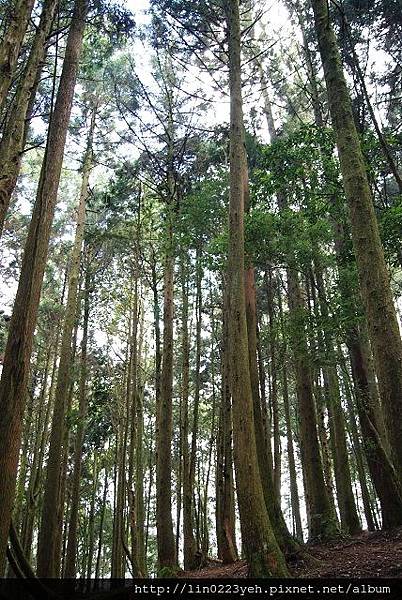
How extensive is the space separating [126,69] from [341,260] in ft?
30.4

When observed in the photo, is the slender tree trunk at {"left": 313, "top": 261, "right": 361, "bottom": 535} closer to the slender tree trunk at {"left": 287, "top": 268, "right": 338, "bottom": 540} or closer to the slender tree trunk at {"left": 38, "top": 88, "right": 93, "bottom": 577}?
the slender tree trunk at {"left": 287, "top": 268, "right": 338, "bottom": 540}

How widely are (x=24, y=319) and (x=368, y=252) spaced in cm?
308

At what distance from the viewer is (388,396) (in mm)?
3672

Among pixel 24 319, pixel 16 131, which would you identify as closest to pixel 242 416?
pixel 24 319

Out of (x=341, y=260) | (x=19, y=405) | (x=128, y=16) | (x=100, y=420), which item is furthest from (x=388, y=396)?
(x=100, y=420)

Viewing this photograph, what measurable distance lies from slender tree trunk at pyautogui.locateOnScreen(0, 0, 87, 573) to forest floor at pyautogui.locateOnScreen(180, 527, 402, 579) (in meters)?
2.99

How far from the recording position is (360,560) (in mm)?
4910

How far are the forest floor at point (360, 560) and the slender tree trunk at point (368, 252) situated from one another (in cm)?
123

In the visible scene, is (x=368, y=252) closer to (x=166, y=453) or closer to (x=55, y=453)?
(x=166, y=453)

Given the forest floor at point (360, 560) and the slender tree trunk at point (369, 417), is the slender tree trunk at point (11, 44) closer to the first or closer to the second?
the forest floor at point (360, 560)

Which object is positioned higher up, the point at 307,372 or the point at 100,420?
the point at 100,420

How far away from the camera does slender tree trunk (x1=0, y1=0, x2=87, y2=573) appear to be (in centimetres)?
286

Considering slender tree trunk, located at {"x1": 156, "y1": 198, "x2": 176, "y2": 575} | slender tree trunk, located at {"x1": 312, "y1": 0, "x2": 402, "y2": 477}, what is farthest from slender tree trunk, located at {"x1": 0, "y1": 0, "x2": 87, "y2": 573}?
slender tree trunk, located at {"x1": 156, "y1": 198, "x2": 176, "y2": 575}

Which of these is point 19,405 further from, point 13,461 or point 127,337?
point 127,337
